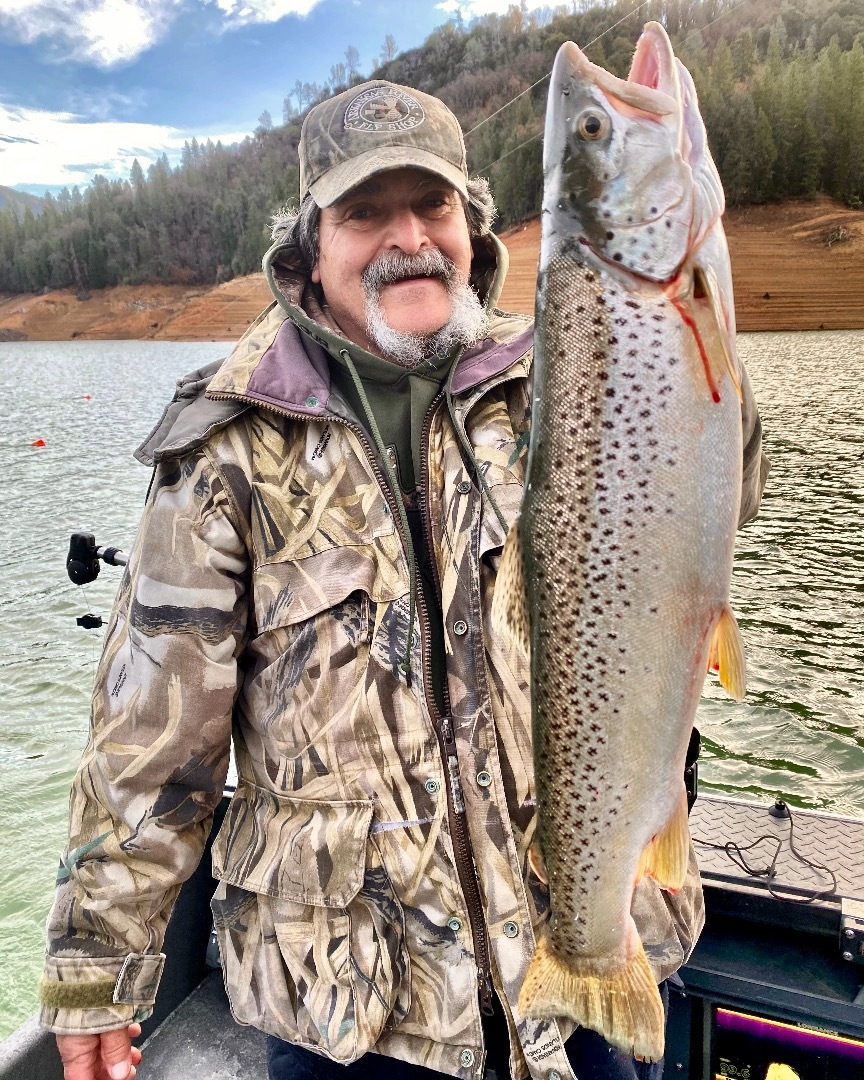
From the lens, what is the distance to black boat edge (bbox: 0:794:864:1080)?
2361 millimetres

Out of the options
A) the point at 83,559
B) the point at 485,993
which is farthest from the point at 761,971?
the point at 83,559

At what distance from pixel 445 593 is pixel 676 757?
0.69 metres

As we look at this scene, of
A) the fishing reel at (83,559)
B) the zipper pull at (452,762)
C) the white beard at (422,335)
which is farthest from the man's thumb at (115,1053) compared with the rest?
the fishing reel at (83,559)

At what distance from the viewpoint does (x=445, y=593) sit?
6.32 feet

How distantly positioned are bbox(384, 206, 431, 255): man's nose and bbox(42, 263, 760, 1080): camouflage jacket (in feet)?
1.59

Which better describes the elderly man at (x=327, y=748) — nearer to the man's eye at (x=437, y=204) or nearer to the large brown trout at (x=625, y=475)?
the large brown trout at (x=625, y=475)

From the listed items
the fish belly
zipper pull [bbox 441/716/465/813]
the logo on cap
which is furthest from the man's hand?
the logo on cap

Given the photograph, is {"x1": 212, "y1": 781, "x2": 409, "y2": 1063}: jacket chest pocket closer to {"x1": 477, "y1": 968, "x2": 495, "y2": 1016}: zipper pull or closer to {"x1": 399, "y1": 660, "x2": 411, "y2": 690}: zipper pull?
{"x1": 477, "y1": 968, "x2": 495, "y2": 1016}: zipper pull

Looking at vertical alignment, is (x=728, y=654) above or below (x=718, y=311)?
below

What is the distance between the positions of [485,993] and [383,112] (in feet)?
7.66

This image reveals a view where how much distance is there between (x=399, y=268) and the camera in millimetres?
2260

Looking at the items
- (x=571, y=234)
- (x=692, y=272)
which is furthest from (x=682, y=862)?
(x=571, y=234)

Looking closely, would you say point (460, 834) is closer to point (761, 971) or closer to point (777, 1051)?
point (761, 971)

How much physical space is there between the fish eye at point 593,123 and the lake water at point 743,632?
18.3 feet
